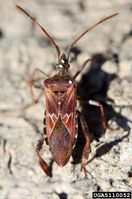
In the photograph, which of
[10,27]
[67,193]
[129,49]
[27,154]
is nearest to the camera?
[67,193]

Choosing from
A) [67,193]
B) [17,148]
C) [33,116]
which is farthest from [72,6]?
[67,193]

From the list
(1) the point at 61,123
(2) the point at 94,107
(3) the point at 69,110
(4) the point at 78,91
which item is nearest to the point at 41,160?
(1) the point at 61,123

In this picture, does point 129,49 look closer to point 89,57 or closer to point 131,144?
point 89,57

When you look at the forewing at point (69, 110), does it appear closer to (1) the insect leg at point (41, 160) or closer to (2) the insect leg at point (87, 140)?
(2) the insect leg at point (87, 140)

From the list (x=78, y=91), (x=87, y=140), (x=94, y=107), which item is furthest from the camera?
(x=78, y=91)

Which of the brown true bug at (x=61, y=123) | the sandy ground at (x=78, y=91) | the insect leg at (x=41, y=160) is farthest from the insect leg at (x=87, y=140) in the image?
the insect leg at (x=41, y=160)

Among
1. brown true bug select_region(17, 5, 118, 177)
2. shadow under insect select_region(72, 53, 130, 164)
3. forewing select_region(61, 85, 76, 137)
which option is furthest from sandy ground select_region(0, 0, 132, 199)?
forewing select_region(61, 85, 76, 137)

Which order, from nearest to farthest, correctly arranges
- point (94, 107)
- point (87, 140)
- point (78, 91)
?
point (87, 140) → point (94, 107) → point (78, 91)

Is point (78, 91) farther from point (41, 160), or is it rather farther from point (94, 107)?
point (41, 160)
